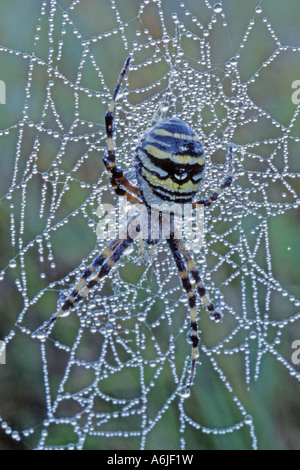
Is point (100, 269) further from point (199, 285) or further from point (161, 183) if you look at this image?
point (161, 183)

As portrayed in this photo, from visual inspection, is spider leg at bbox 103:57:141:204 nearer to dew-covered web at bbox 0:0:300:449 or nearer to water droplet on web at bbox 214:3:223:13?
dew-covered web at bbox 0:0:300:449

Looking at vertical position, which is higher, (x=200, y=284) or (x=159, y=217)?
(x=159, y=217)

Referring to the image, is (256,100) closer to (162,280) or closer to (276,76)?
(276,76)

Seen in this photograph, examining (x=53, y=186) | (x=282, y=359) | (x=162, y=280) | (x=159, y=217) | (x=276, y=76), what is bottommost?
(x=282, y=359)

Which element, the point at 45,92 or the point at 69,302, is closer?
the point at 69,302

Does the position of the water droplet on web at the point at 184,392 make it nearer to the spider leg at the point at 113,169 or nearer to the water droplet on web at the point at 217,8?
the spider leg at the point at 113,169

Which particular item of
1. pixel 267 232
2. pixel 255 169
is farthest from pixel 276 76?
pixel 267 232

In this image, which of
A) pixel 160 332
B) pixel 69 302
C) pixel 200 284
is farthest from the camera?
pixel 160 332
